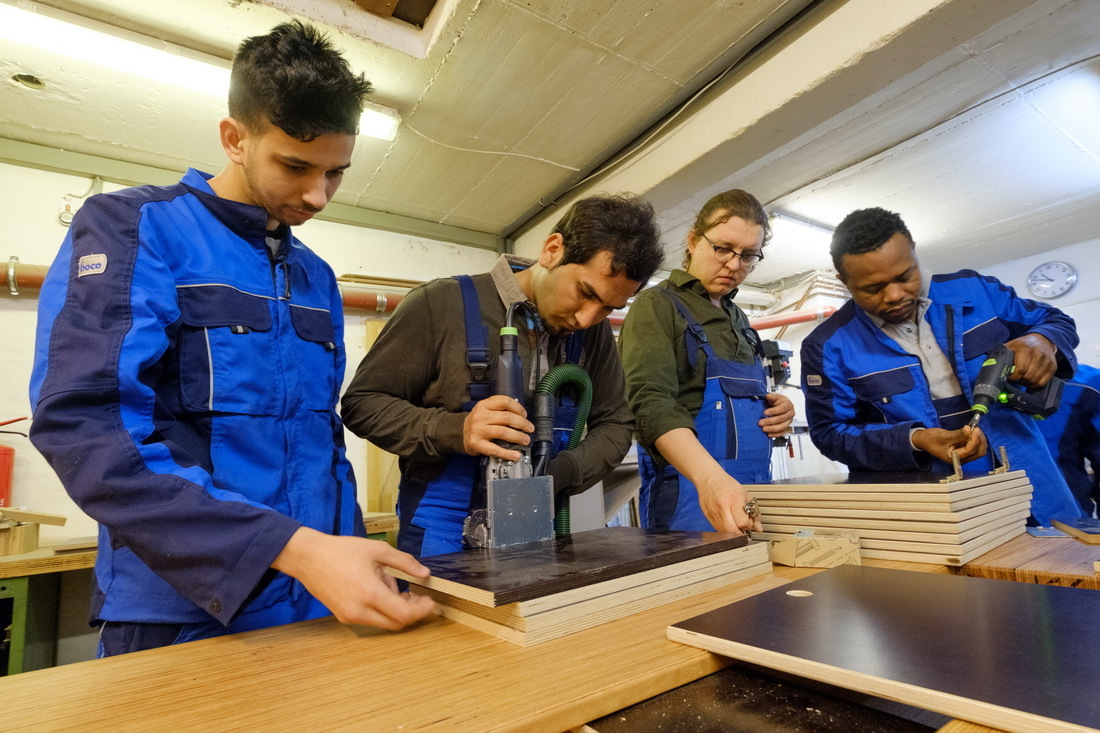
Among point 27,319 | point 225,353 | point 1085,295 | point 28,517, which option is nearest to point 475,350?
point 225,353

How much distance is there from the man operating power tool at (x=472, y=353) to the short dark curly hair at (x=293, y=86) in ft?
1.63

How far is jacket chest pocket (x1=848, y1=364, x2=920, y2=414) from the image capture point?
6.20 feet

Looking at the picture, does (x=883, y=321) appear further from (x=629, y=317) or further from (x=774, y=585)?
(x=774, y=585)

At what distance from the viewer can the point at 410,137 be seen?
336cm

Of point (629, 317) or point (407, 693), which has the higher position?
point (629, 317)

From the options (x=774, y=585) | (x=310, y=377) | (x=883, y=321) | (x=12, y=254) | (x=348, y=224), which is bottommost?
(x=774, y=585)

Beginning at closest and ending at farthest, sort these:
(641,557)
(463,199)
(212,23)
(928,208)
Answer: (641,557) < (212,23) < (463,199) < (928,208)

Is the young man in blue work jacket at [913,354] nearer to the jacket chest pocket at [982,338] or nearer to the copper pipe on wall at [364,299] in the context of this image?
the jacket chest pocket at [982,338]

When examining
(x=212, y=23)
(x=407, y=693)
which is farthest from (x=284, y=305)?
(x=212, y=23)

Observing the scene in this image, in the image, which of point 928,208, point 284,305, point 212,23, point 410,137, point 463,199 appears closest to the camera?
point 284,305

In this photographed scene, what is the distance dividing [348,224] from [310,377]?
3432 mm

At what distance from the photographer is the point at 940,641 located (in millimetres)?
574

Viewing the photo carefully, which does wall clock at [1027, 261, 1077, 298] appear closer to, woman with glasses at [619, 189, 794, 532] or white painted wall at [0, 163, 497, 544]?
woman with glasses at [619, 189, 794, 532]

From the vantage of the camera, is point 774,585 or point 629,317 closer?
point 774,585
